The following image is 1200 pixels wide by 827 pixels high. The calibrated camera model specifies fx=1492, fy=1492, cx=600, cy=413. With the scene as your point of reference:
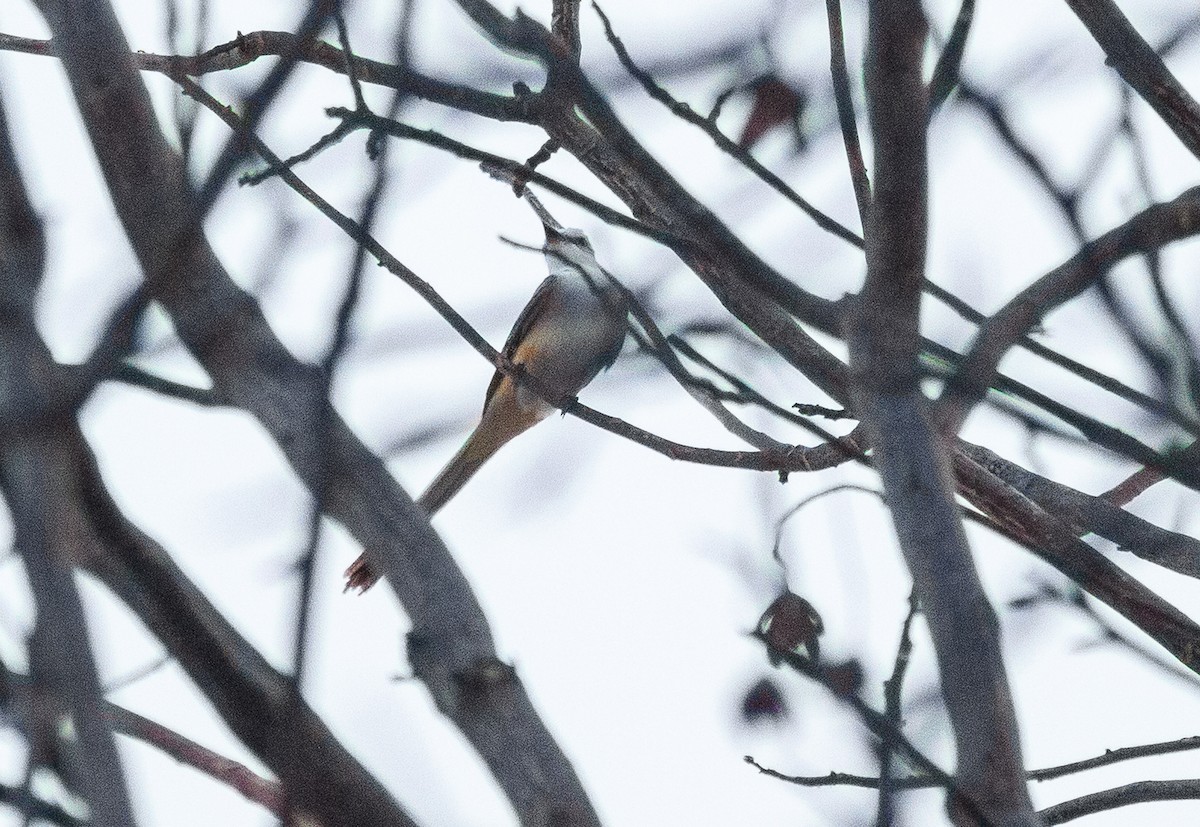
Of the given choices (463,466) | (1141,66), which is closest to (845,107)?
(1141,66)

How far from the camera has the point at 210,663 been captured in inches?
70.6

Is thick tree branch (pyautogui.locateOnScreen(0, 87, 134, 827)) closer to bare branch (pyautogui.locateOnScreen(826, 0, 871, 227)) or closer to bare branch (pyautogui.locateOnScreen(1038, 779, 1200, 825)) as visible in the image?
bare branch (pyautogui.locateOnScreen(826, 0, 871, 227))

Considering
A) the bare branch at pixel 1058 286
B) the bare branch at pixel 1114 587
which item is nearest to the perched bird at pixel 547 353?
the bare branch at pixel 1114 587

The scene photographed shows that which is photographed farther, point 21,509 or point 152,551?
point 152,551

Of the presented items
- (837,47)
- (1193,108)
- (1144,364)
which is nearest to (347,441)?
(1144,364)

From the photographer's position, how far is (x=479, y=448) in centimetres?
687

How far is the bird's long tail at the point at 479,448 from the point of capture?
266 inches

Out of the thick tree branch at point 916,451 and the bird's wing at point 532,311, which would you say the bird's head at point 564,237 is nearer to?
the bird's wing at point 532,311

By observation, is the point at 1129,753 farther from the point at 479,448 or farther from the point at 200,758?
the point at 479,448

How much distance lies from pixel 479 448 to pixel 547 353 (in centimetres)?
66

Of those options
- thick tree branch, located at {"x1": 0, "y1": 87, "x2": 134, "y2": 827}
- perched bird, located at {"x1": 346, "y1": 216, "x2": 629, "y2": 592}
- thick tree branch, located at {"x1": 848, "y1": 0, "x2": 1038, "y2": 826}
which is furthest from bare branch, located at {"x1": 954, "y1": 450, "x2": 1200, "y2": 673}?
perched bird, located at {"x1": 346, "y1": 216, "x2": 629, "y2": 592}

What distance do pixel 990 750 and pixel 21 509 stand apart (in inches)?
43.5

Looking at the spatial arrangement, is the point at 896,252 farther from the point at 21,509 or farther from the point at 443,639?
the point at 21,509

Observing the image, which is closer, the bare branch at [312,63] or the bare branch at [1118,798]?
the bare branch at [312,63]
